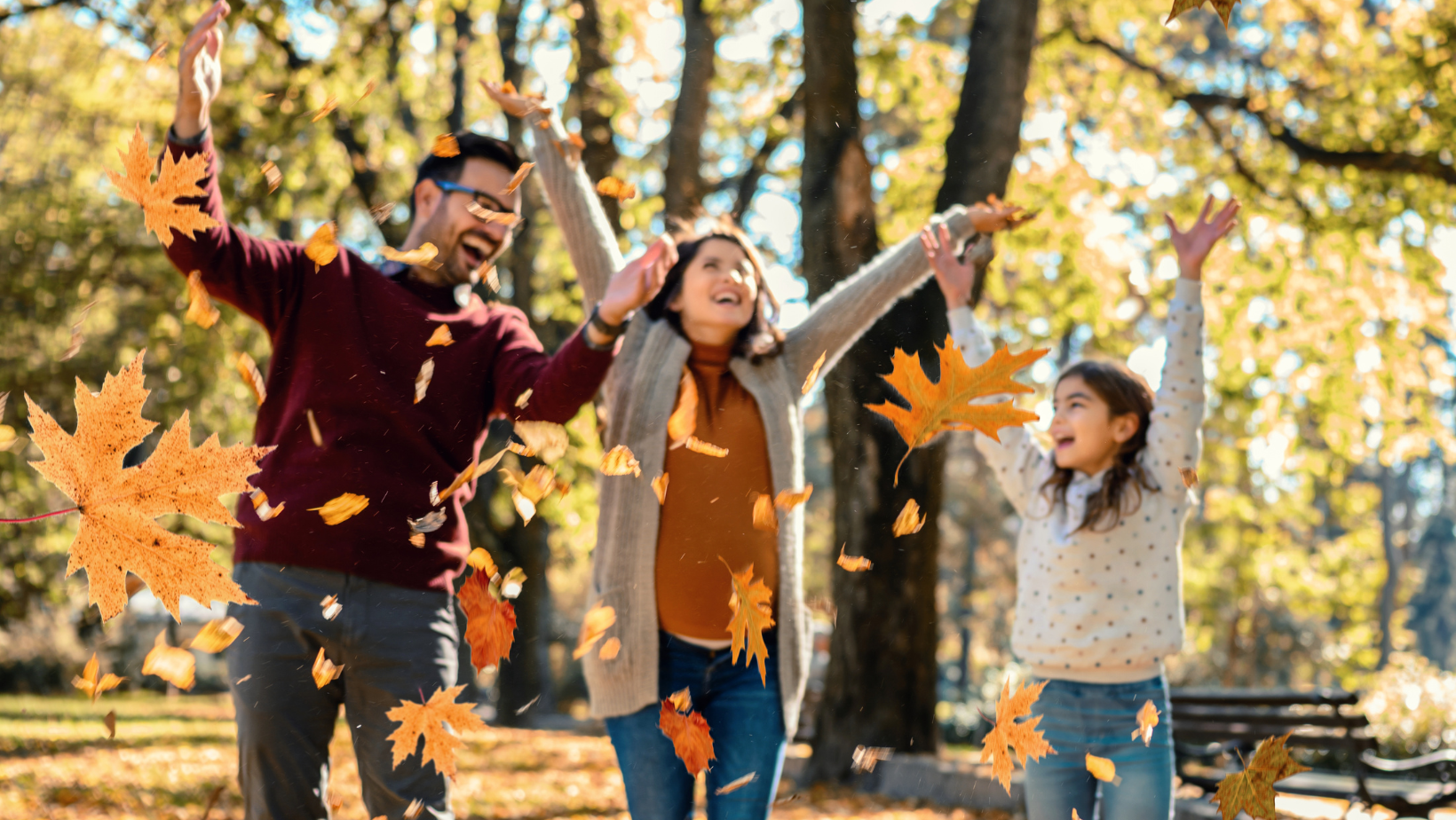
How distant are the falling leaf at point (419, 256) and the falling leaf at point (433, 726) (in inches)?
31.5

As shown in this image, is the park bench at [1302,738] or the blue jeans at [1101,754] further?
the park bench at [1302,738]

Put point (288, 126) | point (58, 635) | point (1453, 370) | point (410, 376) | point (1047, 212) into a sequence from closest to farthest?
point (410, 376) < point (288, 126) < point (1047, 212) < point (1453, 370) < point (58, 635)

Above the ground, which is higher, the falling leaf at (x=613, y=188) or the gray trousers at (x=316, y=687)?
the falling leaf at (x=613, y=188)

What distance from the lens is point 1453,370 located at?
29.5ft

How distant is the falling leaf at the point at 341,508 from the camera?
1.85 m

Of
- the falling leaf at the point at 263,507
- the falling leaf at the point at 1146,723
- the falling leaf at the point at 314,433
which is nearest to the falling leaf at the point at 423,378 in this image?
the falling leaf at the point at 314,433

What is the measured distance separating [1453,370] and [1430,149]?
7.89ft

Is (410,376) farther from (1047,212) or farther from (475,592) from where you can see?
(1047,212)

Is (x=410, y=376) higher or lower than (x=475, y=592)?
higher

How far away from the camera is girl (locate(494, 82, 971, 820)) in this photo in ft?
6.90

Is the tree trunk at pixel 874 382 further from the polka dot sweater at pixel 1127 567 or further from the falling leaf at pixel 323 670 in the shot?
the falling leaf at pixel 323 670

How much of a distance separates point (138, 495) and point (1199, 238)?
7.61 ft

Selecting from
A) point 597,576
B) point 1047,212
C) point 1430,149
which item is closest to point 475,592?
point 597,576

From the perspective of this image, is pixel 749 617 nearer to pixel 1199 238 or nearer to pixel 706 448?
pixel 706 448
